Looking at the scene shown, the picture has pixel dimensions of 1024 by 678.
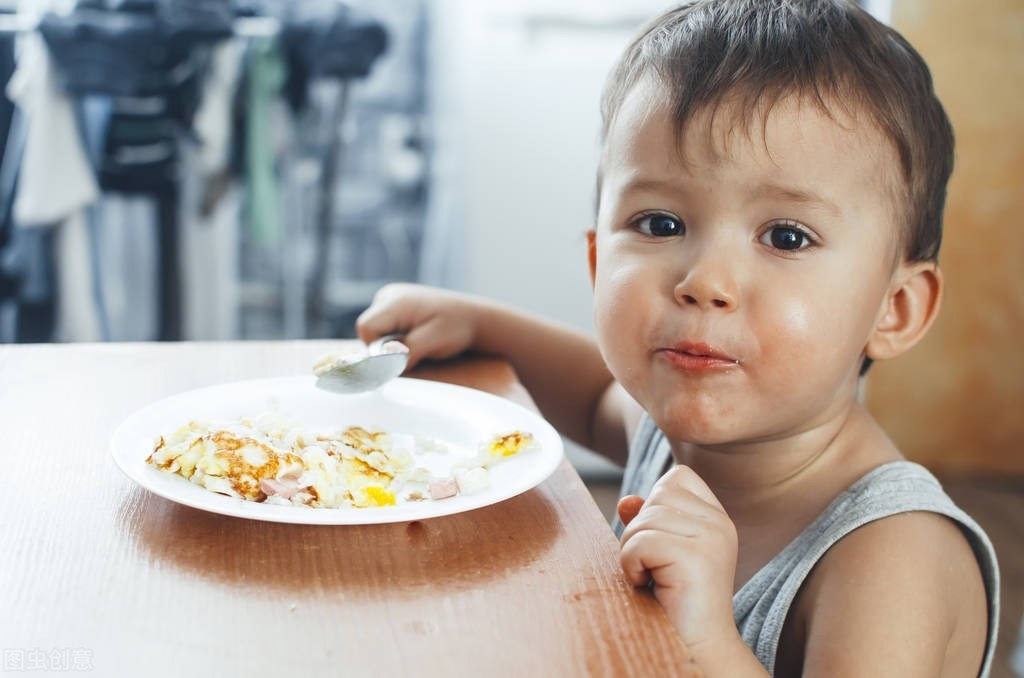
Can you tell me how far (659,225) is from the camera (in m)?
0.90

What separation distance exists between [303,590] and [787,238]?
49 cm

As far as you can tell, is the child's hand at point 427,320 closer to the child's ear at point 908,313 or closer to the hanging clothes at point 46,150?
the child's ear at point 908,313

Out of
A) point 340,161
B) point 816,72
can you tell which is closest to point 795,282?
point 816,72

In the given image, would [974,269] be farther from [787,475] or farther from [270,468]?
[270,468]

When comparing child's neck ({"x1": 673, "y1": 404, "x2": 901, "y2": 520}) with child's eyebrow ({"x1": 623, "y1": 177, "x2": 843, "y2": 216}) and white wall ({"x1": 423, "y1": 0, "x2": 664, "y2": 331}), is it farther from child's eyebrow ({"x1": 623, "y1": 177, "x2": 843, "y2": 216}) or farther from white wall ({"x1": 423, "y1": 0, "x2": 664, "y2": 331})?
white wall ({"x1": 423, "y1": 0, "x2": 664, "y2": 331})

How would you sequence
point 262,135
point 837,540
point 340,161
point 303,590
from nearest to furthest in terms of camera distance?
point 303,590
point 837,540
point 262,135
point 340,161

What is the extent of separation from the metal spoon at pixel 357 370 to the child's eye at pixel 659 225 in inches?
10.0

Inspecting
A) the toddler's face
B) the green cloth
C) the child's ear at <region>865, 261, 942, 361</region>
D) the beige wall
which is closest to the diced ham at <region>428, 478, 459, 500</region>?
the toddler's face

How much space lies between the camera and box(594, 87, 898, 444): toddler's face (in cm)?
84

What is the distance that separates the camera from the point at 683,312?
0.85m

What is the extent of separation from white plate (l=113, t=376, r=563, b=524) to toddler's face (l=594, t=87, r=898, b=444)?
0.13 metres

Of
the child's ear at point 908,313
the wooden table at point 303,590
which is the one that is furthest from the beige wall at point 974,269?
the wooden table at point 303,590

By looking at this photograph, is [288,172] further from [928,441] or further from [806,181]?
[806,181]

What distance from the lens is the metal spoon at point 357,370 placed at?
3.12 feet
